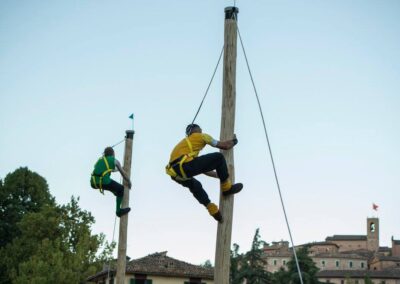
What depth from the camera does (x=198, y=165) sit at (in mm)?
6508

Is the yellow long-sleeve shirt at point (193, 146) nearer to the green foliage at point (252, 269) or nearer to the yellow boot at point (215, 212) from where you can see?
the yellow boot at point (215, 212)

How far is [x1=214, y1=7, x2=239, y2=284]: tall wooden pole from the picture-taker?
6.14 m

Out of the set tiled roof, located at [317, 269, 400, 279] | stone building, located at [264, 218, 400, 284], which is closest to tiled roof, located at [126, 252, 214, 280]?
stone building, located at [264, 218, 400, 284]

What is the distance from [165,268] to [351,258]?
75.3 m

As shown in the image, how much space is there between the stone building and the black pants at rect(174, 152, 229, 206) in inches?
2786

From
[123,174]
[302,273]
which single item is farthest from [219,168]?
[302,273]

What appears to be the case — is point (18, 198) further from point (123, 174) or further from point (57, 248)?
point (123, 174)

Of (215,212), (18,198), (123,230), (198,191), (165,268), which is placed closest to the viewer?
(215,212)

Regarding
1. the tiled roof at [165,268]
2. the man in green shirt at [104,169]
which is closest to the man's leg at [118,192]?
the man in green shirt at [104,169]

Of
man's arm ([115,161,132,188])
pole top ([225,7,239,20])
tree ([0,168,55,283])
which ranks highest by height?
tree ([0,168,55,283])

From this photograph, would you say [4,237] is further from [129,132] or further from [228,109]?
[228,109]

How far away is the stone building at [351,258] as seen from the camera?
9331 centimetres

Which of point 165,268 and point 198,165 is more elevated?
point 198,165

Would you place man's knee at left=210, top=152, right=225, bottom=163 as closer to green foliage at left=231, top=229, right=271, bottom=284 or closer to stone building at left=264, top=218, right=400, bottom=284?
green foliage at left=231, top=229, right=271, bottom=284
